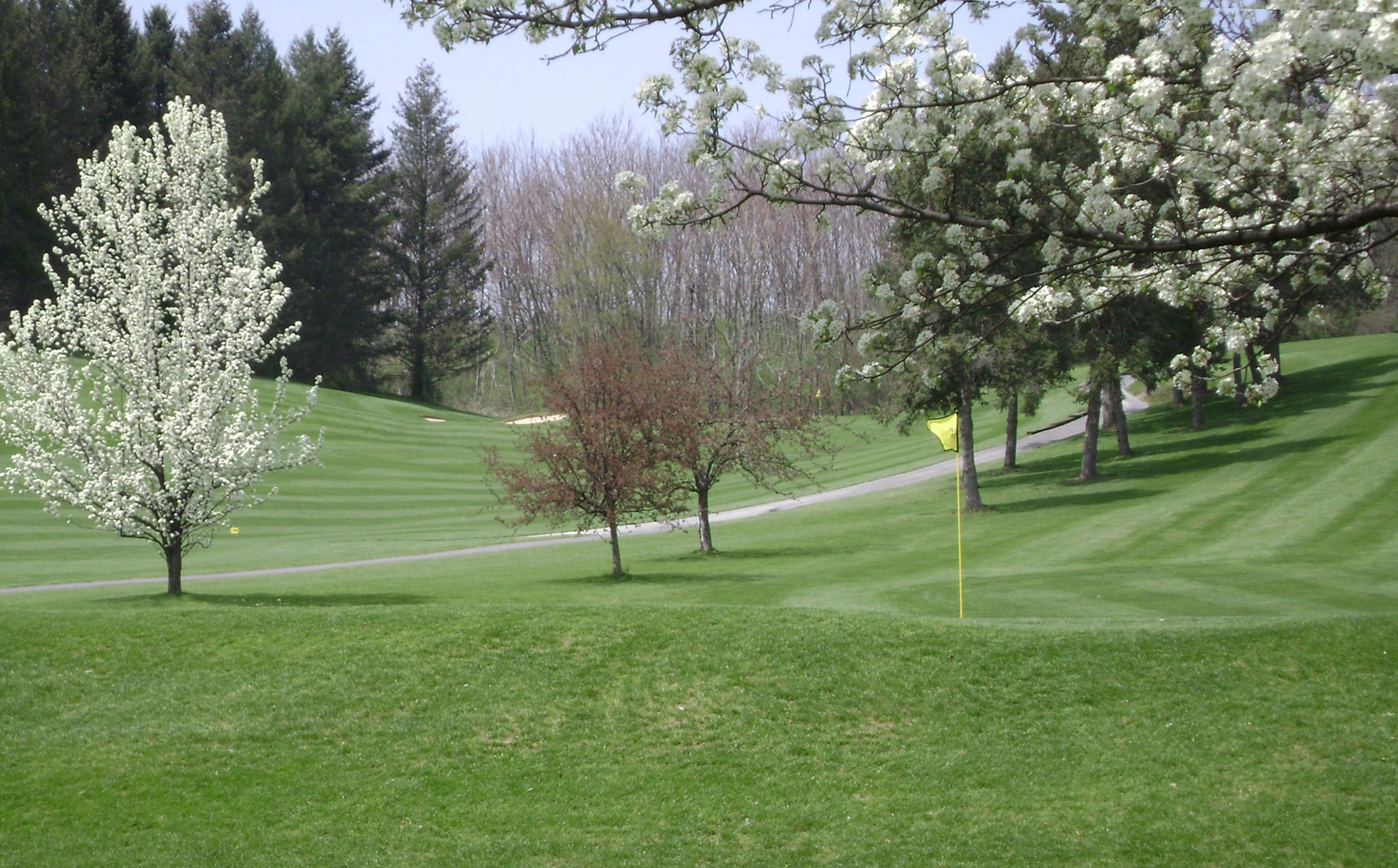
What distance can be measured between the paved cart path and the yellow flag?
21.3 feet

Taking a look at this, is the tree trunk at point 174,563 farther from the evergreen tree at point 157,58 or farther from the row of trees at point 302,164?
the evergreen tree at point 157,58

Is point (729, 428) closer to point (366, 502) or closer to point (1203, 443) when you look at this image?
point (366, 502)

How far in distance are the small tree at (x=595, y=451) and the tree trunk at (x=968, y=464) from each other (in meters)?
13.3

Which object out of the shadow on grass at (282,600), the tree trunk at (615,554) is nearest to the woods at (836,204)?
the tree trunk at (615,554)

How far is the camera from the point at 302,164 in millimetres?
56812

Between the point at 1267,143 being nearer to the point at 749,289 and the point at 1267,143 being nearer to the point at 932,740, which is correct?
the point at 932,740

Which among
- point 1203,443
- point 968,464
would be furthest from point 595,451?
point 1203,443

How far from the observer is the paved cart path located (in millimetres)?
21156

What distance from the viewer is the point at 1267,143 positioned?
5715mm

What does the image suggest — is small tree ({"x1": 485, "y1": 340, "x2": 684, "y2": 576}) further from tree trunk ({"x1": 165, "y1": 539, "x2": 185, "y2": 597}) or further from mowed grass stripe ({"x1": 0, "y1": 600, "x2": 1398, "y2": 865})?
mowed grass stripe ({"x1": 0, "y1": 600, "x2": 1398, "y2": 865})

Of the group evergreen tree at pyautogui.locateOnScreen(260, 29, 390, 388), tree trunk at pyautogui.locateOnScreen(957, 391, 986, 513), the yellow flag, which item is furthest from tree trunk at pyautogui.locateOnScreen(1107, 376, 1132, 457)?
evergreen tree at pyautogui.locateOnScreen(260, 29, 390, 388)

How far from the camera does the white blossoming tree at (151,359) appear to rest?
51.5ft

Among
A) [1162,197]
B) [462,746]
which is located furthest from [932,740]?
[1162,197]

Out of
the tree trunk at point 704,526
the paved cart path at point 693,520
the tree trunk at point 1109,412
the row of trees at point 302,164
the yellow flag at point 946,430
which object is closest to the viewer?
the yellow flag at point 946,430
